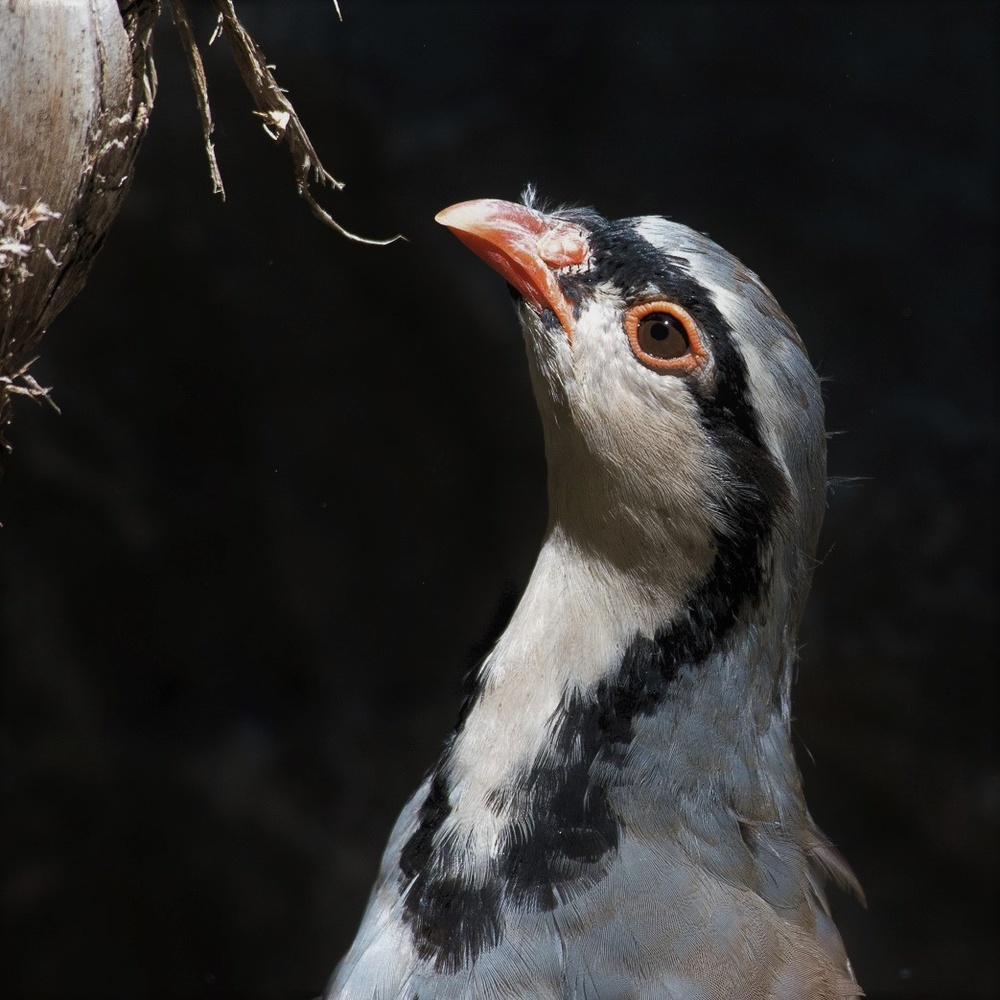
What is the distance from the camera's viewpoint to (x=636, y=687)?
221 centimetres

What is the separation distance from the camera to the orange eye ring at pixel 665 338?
2184 millimetres

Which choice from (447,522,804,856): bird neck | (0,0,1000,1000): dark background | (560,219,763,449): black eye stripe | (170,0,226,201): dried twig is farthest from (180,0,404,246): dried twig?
(0,0,1000,1000): dark background

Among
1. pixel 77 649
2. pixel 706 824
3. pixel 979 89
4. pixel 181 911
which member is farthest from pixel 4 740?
pixel 979 89

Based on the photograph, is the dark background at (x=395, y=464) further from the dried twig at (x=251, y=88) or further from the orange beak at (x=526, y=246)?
the dried twig at (x=251, y=88)

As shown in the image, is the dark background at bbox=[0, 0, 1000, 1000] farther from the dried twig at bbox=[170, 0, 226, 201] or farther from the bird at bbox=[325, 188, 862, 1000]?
the dried twig at bbox=[170, 0, 226, 201]

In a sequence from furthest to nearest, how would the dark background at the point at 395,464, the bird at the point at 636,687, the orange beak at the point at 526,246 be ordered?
the dark background at the point at 395,464
the orange beak at the point at 526,246
the bird at the point at 636,687

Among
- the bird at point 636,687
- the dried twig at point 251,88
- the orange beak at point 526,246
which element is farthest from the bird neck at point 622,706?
the dried twig at point 251,88

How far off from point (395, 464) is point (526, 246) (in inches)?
89.5

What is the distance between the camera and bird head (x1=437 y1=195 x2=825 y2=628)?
220 cm

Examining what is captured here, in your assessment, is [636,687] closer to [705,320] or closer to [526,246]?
[705,320]

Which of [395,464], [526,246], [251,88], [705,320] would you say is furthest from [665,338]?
[395,464]

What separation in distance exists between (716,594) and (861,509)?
2.43 m

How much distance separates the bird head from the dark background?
1770 millimetres

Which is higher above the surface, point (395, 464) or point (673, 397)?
point (673, 397)
